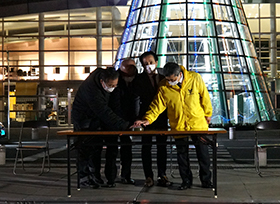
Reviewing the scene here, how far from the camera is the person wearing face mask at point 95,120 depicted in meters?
8.63

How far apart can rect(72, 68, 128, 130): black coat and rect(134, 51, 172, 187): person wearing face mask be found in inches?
24.2

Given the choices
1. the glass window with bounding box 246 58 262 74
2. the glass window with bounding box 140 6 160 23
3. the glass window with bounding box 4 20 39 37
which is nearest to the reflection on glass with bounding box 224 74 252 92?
the glass window with bounding box 246 58 262 74

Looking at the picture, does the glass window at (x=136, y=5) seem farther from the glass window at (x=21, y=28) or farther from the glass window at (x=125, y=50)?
the glass window at (x=21, y=28)

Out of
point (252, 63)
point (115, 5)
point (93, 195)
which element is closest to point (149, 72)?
point (93, 195)

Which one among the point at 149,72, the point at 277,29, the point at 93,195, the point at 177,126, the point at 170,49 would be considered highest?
the point at 277,29

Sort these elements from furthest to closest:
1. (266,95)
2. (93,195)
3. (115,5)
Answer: (115,5), (266,95), (93,195)

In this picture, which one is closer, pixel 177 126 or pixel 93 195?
pixel 93 195

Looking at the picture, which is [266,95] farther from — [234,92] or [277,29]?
[277,29]

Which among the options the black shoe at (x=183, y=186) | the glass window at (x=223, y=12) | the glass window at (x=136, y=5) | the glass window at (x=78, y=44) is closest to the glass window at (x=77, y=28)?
the glass window at (x=78, y=44)

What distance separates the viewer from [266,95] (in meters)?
29.0

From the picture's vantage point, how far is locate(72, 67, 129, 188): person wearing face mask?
8633 mm

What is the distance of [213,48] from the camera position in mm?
28031

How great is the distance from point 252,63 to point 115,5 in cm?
1491

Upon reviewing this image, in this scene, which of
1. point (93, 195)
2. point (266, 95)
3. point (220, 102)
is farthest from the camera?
point (266, 95)
